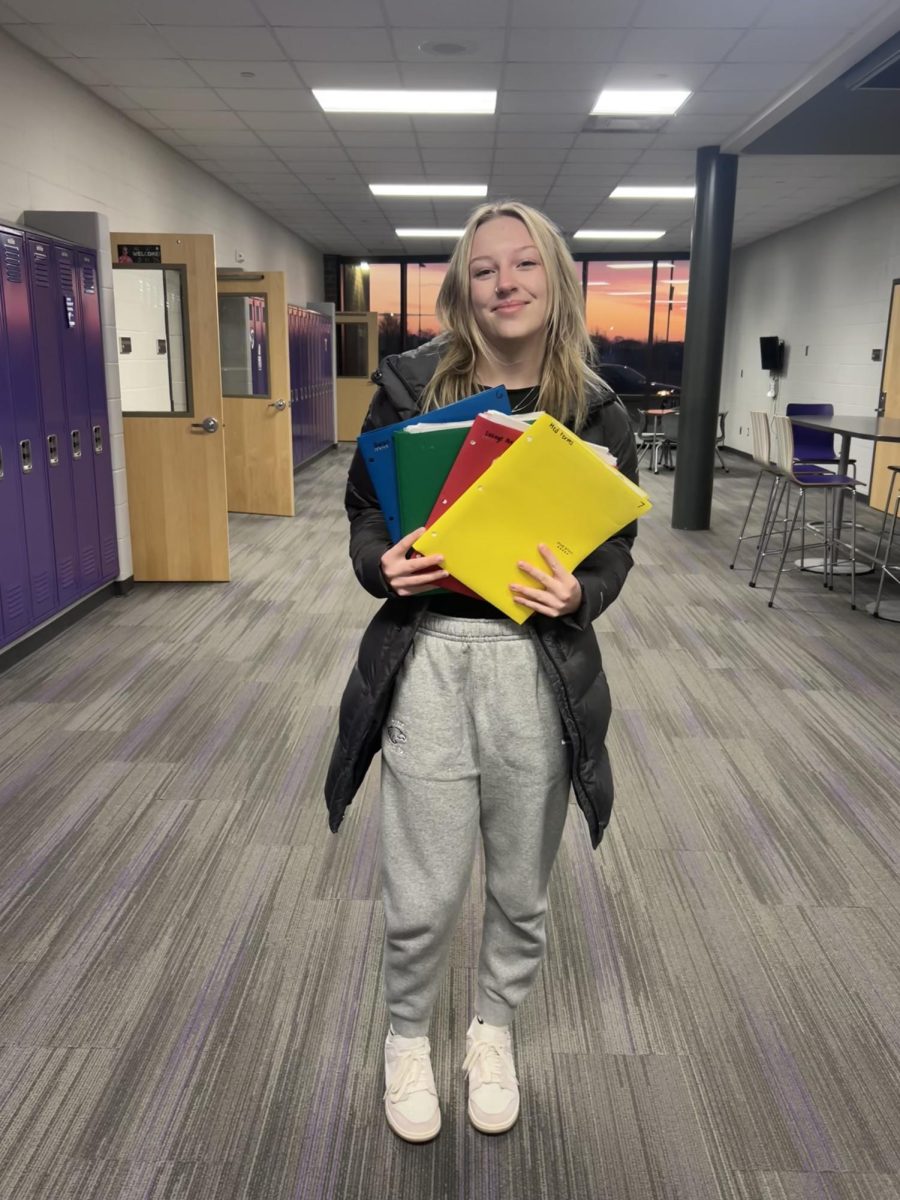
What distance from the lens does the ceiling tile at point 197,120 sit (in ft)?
18.7

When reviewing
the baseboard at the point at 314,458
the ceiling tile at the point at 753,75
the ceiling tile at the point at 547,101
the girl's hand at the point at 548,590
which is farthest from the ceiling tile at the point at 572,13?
the baseboard at the point at 314,458

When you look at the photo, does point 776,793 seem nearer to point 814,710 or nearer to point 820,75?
point 814,710

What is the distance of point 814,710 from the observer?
3.38m

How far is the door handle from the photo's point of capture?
4934 millimetres

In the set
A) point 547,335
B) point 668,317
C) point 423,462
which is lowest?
point 423,462

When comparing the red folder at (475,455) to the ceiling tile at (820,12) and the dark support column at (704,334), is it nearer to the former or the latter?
the ceiling tile at (820,12)

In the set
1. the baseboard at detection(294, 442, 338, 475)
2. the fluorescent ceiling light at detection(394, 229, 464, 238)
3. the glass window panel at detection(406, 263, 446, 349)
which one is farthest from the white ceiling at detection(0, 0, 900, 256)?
the glass window panel at detection(406, 263, 446, 349)

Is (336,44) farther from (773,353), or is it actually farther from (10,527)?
(773,353)

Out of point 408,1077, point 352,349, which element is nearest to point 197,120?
point 408,1077

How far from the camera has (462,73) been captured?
4.97 m

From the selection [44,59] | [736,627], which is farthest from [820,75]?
[44,59]

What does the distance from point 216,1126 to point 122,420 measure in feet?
13.4

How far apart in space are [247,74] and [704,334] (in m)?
3.64

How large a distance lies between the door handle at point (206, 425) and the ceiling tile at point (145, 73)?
1846mm
